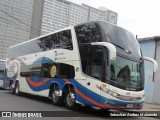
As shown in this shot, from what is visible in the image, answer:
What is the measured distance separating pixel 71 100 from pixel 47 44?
468 centimetres

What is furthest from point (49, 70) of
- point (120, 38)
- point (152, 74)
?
point (152, 74)

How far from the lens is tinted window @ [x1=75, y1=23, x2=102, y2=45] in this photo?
1239 centimetres

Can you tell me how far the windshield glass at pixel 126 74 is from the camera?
11508 mm

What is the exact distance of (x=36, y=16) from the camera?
2803 cm

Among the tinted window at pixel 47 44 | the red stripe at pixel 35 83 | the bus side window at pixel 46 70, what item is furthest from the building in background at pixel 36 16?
the bus side window at pixel 46 70

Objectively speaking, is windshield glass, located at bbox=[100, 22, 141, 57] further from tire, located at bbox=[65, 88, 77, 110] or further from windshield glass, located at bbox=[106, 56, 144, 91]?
tire, located at bbox=[65, 88, 77, 110]

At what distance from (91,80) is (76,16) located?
18147 mm

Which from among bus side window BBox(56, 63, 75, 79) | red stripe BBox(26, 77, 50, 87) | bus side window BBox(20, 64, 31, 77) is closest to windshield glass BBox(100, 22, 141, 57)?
bus side window BBox(56, 63, 75, 79)

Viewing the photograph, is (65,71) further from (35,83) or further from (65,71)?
(35,83)

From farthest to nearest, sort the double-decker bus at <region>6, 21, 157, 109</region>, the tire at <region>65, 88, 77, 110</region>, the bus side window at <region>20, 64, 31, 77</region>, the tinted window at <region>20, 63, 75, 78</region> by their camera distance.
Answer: the bus side window at <region>20, 64, 31, 77</region> → the tinted window at <region>20, 63, 75, 78</region> → the tire at <region>65, 88, 77, 110</region> → the double-decker bus at <region>6, 21, 157, 109</region>

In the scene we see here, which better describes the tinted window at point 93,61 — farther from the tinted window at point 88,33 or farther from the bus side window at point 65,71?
the bus side window at point 65,71

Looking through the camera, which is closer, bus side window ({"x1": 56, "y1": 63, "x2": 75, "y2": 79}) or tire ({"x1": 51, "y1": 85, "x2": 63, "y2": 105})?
bus side window ({"x1": 56, "y1": 63, "x2": 75, "y2": 79})

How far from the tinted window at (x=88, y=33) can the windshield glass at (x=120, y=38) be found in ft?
1.04

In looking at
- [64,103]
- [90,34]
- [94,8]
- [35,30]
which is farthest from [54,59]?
[94,8]
